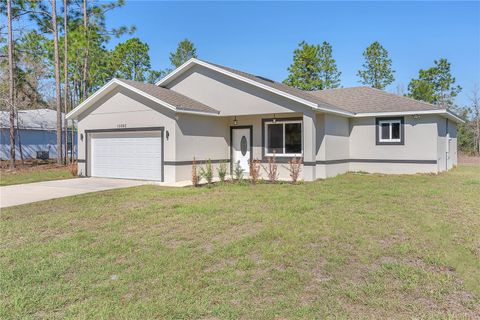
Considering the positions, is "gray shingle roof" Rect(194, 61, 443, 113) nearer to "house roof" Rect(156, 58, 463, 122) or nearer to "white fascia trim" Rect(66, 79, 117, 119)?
"house roof" Rect(156, 58, 463, 122)

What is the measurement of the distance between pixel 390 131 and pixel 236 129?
698cm

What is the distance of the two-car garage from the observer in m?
14.5

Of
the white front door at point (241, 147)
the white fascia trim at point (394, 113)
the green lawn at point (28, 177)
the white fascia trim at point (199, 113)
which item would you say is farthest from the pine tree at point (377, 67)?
the green lawn at point (28, 177)

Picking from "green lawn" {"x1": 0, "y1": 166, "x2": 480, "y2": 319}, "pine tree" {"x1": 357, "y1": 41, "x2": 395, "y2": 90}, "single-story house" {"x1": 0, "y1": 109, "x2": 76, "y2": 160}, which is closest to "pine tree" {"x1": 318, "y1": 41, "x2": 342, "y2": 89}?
"pine tree" {"x1": 357, "y1": 41, "x2": 395, "y2": 90}

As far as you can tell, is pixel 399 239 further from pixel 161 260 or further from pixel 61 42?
pixel 61 42

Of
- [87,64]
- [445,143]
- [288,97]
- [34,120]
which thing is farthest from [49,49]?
[445,143]

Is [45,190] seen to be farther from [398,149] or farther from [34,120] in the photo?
[34,120]

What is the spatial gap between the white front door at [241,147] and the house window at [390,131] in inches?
237

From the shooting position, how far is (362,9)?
1512cm

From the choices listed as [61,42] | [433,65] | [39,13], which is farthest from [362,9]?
[433,65]

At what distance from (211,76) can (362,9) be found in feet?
22.0

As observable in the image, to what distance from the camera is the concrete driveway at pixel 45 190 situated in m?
10.0

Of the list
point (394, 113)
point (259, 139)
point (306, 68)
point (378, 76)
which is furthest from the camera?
point (378, 76)

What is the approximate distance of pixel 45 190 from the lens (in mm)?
11766
